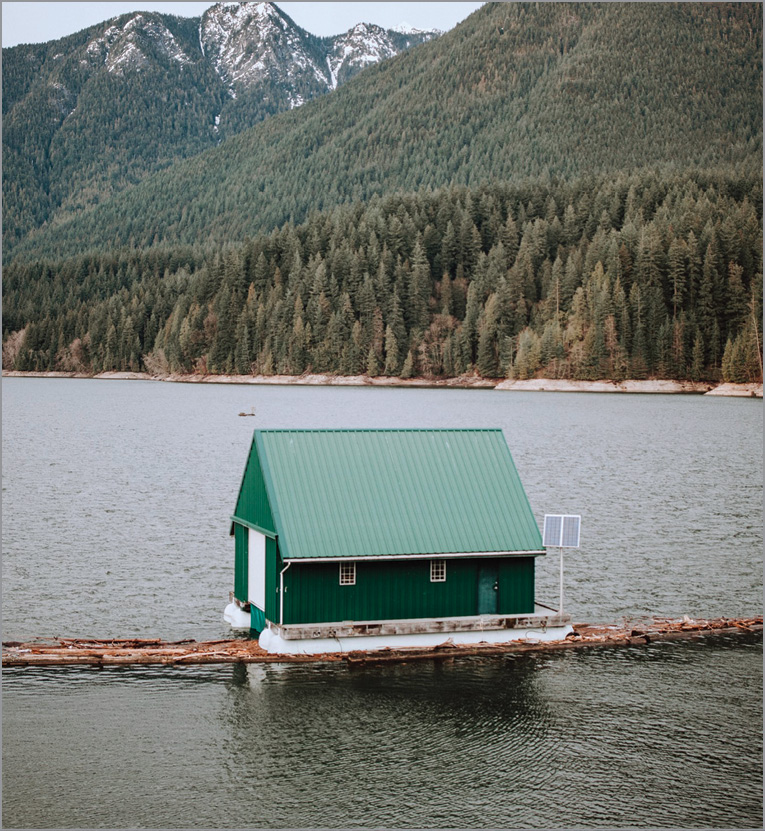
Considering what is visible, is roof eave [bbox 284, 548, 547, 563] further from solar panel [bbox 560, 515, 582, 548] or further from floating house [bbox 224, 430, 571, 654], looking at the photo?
solar panel [bbox 560, 515, 582, 548]

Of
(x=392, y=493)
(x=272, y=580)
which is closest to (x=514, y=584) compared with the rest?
(x=392, y=493)

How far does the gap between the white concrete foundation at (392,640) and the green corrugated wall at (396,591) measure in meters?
0.56

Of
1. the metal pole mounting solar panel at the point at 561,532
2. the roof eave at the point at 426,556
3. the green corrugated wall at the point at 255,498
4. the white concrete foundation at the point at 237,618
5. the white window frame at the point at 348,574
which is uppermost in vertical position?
the green corrugated wall at the point at 255,498

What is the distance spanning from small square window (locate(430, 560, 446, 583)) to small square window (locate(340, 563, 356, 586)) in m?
2.23

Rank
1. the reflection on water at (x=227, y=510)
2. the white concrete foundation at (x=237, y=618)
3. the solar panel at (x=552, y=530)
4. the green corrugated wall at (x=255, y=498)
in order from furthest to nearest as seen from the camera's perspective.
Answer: the reflection on water at (x=227, y=510), the white concrete foundation at (x=237, y=618), the solar panel at (x=552, y=530), the green corrugated wall at (x=255, y=498)

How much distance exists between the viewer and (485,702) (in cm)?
2753

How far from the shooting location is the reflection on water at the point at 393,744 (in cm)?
2167

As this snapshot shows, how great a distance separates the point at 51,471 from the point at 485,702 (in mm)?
57249

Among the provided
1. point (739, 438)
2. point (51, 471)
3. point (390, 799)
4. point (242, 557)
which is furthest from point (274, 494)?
point (739, 438)

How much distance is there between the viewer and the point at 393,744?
24.8m

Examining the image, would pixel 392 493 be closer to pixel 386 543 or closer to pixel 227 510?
pixel 386 543

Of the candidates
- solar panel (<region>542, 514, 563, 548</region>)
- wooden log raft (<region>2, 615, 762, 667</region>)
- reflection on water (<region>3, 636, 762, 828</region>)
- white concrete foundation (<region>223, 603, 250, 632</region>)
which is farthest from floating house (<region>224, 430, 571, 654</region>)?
reflection on water (<region>3, 636, 762, 828</region>)

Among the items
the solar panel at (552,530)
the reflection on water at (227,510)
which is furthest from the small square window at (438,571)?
the reflection on water at (227,510)

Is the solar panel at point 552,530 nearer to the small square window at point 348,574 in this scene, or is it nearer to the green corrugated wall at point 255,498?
the small square window at point 348,574
